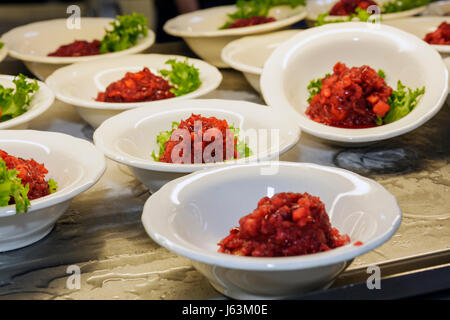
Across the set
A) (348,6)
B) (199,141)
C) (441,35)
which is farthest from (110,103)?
(348,6)

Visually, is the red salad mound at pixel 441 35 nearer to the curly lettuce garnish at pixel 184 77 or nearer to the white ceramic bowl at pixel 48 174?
the curly lettuce garnish at pixel 184 77

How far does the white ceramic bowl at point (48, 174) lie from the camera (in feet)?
6.40

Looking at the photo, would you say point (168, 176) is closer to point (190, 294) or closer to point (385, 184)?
point (190, 294)

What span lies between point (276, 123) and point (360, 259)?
0.75 m

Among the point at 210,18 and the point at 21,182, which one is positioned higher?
the point at 210,18

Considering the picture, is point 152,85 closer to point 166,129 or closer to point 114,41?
point 166,129

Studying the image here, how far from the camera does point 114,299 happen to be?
1812 millimetres

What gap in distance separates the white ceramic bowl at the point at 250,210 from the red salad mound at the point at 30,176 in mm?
495

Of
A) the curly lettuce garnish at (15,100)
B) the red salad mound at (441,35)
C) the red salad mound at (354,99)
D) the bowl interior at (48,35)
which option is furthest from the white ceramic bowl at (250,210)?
the bowl interior at (48,35)

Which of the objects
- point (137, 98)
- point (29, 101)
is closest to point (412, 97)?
point (137, 98)

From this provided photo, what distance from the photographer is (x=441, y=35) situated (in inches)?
136

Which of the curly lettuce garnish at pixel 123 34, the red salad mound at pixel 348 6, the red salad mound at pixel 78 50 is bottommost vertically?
the red salad mound at pixel 78 50

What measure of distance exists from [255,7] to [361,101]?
1809 mm

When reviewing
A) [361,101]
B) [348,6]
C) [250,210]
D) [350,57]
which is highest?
[348,6]
